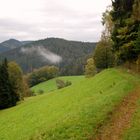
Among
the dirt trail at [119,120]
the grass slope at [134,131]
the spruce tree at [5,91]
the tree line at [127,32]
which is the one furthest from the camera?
the spruce tree at [5,91]

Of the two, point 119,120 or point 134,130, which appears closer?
point 134,130

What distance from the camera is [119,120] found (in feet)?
86.6

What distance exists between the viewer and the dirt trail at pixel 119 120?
23.0 meters

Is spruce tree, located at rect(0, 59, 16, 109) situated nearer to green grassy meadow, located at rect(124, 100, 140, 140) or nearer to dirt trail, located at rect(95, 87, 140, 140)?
dirt trail, located at rect(95, 87, 140, 140)

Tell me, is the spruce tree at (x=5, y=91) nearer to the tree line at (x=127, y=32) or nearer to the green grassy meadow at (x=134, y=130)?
the tree line at (x=127, y=32)

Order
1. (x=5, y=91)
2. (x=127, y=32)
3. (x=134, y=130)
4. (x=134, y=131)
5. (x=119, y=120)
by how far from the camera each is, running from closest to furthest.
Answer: (x=134, y=131)
(x=134, y=130)
(x=119, y=120)
(x=127, y=32)
(x=5, y=91)

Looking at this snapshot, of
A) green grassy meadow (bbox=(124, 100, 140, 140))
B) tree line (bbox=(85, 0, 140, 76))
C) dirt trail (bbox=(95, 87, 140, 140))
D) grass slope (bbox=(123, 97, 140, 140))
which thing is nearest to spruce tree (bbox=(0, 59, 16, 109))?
tree line (bbox=(85, 0, 140, 76))

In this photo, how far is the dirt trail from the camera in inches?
904

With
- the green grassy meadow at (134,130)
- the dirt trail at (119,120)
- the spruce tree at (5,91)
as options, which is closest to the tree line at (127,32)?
the dirt trail at (119,120)

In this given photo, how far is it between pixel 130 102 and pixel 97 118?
274 inches

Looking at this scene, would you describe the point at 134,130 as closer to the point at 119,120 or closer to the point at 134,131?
the point at 134,131

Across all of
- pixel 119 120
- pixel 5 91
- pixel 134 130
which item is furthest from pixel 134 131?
pixel 5 91

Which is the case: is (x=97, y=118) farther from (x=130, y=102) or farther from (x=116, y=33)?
(x=116, y=33)

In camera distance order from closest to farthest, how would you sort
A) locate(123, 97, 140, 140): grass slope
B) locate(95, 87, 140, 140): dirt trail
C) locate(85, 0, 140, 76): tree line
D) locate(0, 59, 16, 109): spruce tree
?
locate(123, 97, 140, 140): grass slope, locate(95, 87, 140, 140): dirt trail, locate(85, 0, 140, 76): tree line, locate(0, 59, 16, 109): spruce tree
